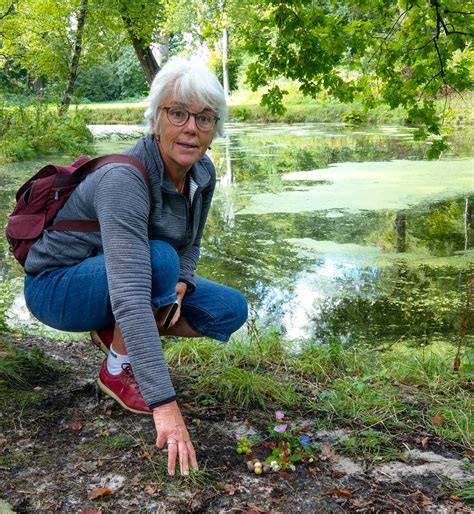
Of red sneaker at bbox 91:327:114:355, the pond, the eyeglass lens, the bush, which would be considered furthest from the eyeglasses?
the bush

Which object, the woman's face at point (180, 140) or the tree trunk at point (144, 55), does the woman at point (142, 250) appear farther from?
the tree trunk at point (144, 55)

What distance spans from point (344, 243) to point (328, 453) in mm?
3604

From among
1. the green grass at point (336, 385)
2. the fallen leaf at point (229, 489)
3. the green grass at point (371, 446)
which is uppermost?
the fallen leaf at point (229, 489)

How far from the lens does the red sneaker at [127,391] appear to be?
181cm

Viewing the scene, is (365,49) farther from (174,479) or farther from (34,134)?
(34,134)

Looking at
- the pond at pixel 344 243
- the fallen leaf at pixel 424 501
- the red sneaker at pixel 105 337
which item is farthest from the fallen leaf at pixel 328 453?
the pond at pixel 344 243

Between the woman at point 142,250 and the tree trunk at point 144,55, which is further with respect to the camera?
the tree trunk at point 144,55

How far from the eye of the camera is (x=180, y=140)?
1705 millimetres

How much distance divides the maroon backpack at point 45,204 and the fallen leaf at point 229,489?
2.63 feet

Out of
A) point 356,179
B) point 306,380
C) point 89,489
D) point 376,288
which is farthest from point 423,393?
point 356,179

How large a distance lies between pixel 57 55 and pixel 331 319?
29.1 feet

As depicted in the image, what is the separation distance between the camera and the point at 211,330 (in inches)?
82.0

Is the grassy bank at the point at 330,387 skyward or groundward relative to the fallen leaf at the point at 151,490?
groundward

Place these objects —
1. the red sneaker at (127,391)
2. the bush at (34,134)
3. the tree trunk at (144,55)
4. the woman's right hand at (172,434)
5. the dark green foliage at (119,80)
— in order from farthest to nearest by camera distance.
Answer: the dark green foliage at (119,80) < the bush at (34,134) < the tree trunk at (144,55) < the red sneaker at (127,391) < the woman's right hand at (172,434)
